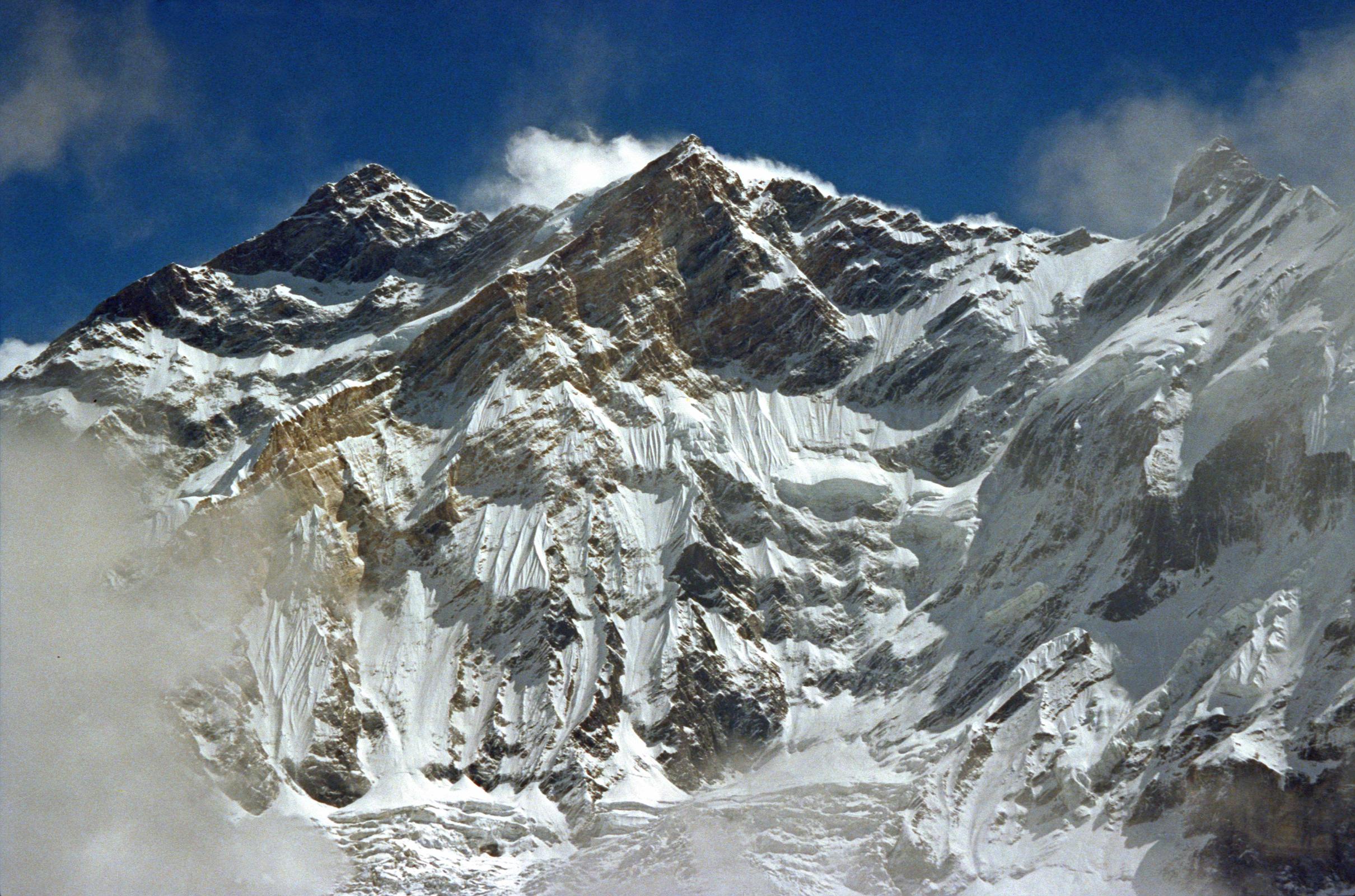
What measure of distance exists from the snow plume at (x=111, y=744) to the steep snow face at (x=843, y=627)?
364 centimetres

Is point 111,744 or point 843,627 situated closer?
point 111,744

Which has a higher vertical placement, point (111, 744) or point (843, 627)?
point (843, 627)

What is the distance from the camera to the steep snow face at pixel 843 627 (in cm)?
14038

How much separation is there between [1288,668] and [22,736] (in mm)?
102220

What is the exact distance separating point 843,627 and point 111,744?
66263mm

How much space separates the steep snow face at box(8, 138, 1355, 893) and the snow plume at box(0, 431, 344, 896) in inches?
143

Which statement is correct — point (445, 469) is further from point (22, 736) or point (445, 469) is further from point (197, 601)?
point (22, 736)

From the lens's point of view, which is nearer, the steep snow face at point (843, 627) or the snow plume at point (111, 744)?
the steep snow face at point (843, 627)

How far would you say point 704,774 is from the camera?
162625 millimetres

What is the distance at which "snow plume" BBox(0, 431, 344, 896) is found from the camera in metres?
147

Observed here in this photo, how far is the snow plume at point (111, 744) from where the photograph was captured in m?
147

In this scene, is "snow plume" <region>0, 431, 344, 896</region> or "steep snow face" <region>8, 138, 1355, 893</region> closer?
"steep snow face" <region>8, 138, 1355, 893</region>

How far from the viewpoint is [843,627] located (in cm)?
17800

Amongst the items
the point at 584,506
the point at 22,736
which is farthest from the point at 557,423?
the point at 22,736
